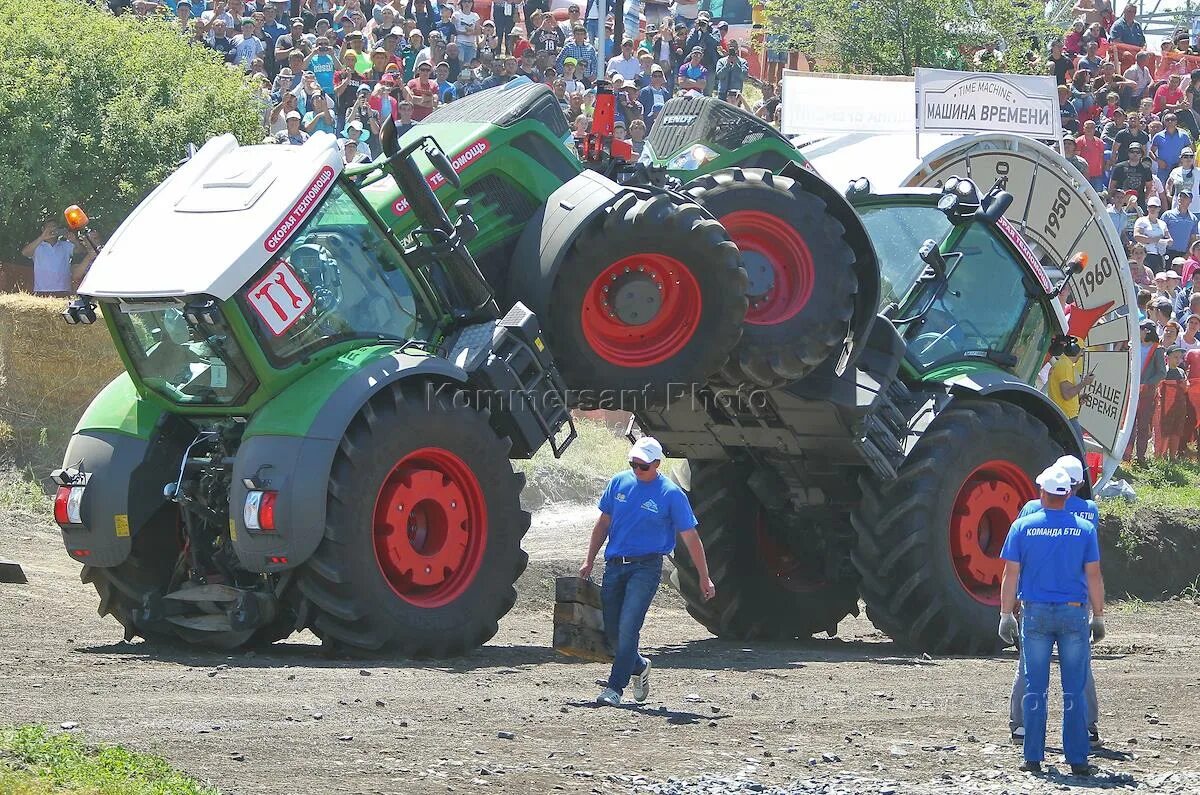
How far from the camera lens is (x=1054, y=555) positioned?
8070 mm

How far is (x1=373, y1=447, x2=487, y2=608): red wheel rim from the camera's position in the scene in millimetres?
10211

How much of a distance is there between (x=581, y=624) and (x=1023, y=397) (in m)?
4.31

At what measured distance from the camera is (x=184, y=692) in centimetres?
866

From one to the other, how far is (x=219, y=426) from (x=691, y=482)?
4.08m

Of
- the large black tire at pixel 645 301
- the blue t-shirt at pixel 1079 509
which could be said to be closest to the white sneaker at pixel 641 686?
the blue t-shirt at pixel 1079 509

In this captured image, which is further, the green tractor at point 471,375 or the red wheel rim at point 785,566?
the red wheel rim at point 785,566

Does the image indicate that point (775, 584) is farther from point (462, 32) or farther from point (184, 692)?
point (462, 32)

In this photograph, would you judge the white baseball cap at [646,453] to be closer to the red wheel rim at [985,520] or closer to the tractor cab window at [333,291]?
the tractor cab window at [333,291]

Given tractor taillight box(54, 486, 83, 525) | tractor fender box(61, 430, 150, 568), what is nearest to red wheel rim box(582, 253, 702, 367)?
tractor fender box(61, 430, 150, 568)

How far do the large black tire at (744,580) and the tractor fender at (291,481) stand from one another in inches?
157

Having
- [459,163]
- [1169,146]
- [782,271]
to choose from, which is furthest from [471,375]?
[1169,146]

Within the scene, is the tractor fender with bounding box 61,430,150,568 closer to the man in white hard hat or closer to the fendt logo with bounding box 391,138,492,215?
the fendt logo with bounding box 391,138,492,215

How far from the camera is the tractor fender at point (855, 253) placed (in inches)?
456

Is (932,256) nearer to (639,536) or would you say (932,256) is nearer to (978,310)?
(978,310)
